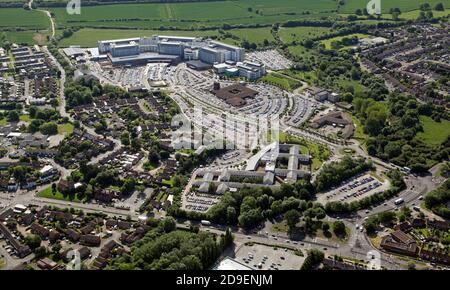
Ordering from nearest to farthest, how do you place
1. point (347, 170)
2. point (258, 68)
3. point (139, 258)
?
point (139, 258), point (347, 170), point (258, 68)

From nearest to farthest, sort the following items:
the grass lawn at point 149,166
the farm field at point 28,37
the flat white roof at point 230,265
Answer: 1. the flat white roof at point 230,265
2. the grass lawn at point 149,166
3. the farm field at point 28,37

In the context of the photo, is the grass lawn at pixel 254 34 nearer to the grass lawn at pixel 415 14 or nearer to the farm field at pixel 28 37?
the grass lawn at pixel 415 14

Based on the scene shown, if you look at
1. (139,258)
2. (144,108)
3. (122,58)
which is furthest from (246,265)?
(122,58)

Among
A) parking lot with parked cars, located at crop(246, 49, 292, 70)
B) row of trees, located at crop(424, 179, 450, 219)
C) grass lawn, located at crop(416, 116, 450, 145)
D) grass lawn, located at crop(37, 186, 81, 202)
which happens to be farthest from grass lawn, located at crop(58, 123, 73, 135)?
grass lawn, located at crop(416, 116, 450, 145)

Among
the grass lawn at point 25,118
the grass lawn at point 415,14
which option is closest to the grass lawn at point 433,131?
the grass lawn at point 25,118

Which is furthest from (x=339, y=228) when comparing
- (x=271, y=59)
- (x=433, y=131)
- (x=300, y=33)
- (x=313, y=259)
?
(x=300, y=33)
